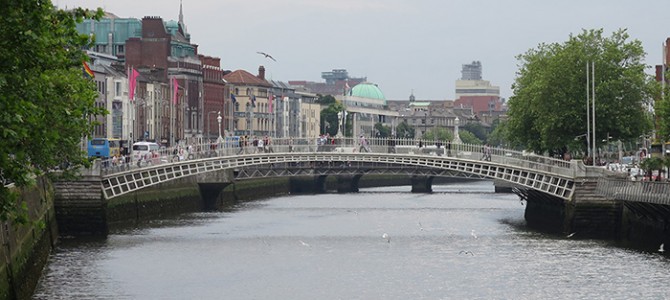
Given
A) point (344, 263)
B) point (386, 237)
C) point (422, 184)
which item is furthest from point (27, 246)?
point (422, 184)

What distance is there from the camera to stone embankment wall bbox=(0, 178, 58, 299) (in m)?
45.8

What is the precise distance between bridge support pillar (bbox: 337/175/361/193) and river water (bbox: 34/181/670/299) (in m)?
60.3

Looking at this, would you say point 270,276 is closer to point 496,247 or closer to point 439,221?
point 496,247

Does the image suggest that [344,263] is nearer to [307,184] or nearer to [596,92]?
[596,92]

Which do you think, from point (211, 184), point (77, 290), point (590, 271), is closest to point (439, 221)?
point (211, 184)

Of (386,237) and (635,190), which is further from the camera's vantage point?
(386,237)

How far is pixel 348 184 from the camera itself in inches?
6033

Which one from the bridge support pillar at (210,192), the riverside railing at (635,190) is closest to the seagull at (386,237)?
the riverside railing at (635,190)

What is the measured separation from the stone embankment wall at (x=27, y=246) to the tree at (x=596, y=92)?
110ft

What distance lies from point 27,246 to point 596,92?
151ft

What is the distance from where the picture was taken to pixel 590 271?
58.6 metres

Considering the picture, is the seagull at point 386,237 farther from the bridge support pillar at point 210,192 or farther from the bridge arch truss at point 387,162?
the bridge support pillar at point 210,192

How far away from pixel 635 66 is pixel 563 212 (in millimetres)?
17703

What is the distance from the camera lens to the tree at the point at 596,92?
310 feet
